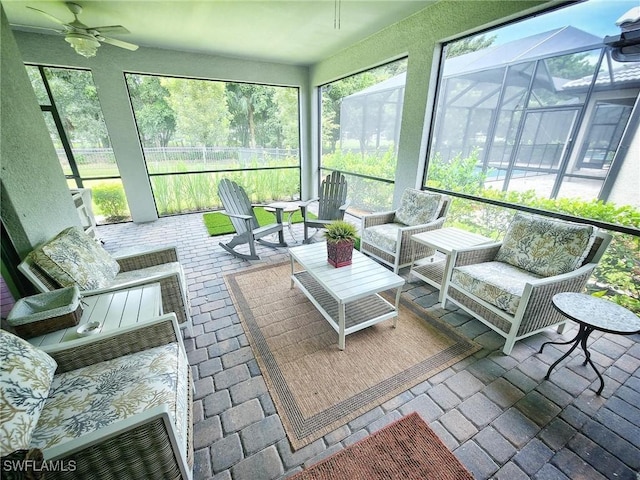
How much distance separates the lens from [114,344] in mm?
1245

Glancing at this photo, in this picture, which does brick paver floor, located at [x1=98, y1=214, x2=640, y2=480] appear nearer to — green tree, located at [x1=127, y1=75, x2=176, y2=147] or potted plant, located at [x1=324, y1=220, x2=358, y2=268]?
potted plant, located at [x1=324, y1=220, x2=358, y2=268]

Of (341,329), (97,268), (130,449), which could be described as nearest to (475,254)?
(341,329)

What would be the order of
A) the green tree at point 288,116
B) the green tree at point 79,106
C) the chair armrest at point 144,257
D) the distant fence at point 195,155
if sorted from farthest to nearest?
the green tree at point 288,116
the distant fence at point 195,155
the green tree at point 79,106
the chair armrest at point 144,257

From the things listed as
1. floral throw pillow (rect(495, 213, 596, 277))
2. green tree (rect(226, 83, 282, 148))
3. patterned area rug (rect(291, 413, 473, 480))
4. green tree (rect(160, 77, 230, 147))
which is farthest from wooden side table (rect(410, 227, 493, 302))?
green tree (rect(160, 77, 230, 147))

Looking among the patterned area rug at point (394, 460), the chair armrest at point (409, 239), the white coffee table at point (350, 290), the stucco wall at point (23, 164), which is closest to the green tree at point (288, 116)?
the chair armrest at point (409, 239)

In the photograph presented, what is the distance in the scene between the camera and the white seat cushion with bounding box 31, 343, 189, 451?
0.95 meters

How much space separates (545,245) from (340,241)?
1.59 meters

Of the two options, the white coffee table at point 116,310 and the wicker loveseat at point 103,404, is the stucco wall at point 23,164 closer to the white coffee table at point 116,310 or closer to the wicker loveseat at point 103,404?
the white coffee table at point 116,310

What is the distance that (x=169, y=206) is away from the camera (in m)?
5.10

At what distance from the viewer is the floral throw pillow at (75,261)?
5.12 ft

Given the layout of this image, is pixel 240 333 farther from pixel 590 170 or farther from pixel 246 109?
pixel 246 109

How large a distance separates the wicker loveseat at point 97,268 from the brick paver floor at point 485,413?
0.50 metres

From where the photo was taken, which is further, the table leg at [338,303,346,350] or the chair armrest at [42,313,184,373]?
the table leg at [338,303,346,350]

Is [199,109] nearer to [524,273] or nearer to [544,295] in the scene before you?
[524,273]
